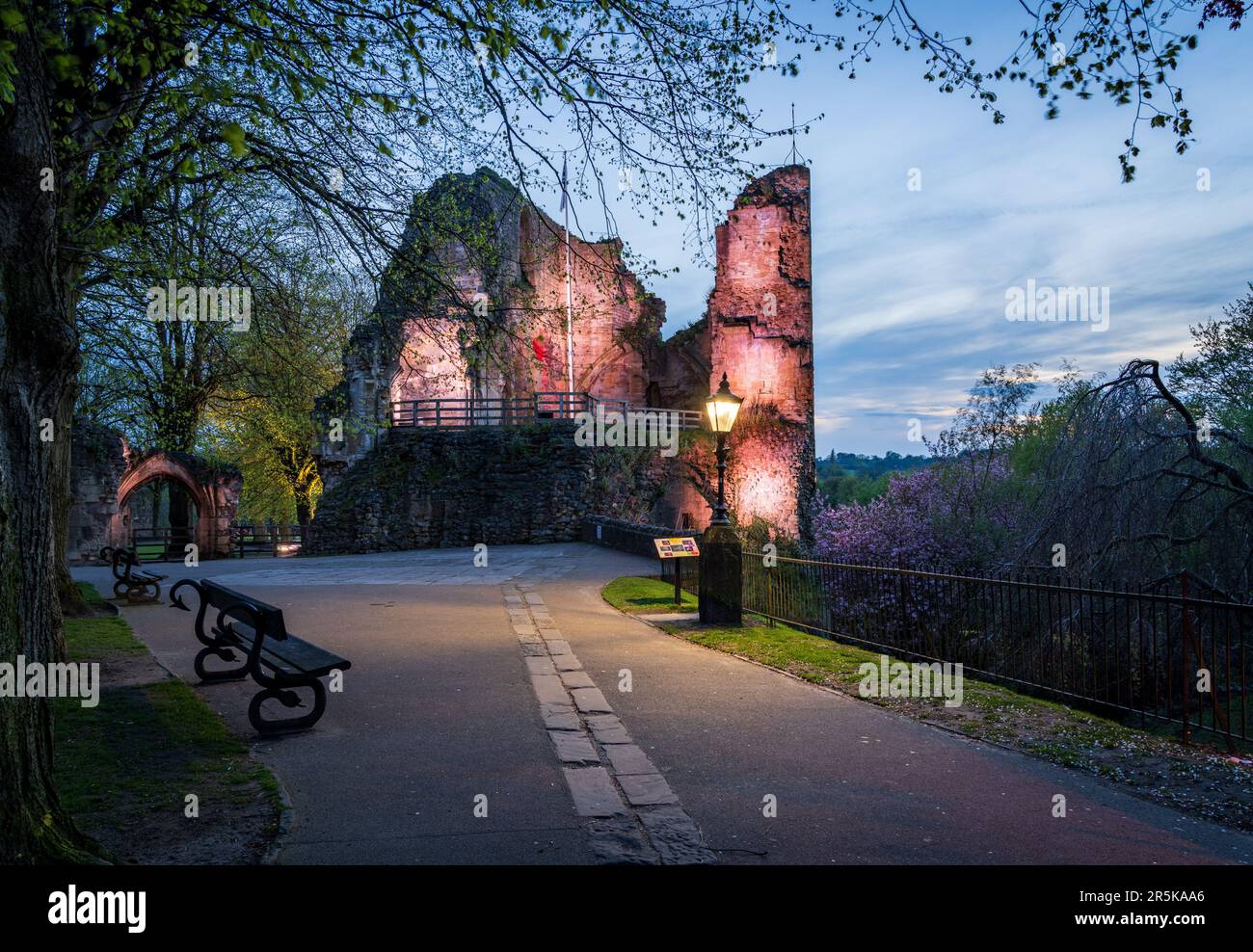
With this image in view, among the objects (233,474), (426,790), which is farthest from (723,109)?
(233,474)

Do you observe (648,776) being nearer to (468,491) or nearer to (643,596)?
(643,596)

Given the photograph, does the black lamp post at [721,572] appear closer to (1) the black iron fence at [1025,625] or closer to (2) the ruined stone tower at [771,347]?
(1) the black iron fence at [1025,625]

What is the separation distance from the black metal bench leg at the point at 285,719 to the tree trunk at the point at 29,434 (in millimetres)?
2205

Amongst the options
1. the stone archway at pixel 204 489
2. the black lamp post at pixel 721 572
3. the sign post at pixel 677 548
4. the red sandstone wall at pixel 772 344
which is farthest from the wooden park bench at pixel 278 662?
the red sandstone wall at pixel 772 344

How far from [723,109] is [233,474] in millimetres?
26861

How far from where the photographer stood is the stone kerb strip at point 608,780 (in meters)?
4.04

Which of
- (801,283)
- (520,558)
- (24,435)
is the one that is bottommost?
(520,558)

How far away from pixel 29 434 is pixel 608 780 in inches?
144

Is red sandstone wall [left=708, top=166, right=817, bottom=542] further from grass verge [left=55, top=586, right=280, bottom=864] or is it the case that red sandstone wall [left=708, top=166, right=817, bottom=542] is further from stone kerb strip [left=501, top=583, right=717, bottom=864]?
grass verge [left=55, top=586, right=280, bottom=864]

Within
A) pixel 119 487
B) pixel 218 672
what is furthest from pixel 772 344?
pixel 218 672
